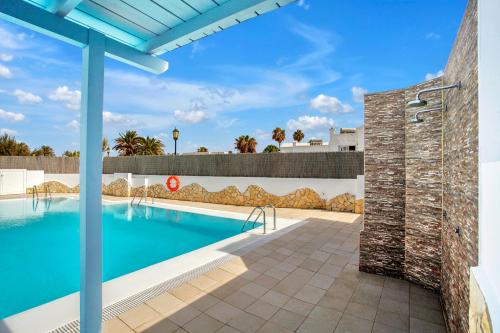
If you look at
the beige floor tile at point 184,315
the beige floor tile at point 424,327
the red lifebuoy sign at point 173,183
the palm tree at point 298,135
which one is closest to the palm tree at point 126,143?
the red lifebuoy sign at point 173,183

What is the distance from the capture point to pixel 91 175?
2.49m

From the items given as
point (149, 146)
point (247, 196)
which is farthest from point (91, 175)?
point (149, 146)

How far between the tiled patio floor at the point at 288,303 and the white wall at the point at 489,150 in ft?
6.43

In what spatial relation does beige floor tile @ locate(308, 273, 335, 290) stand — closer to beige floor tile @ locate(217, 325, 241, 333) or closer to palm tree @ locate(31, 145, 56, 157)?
beige floor tile @ locate(217, 325, 241, 333)

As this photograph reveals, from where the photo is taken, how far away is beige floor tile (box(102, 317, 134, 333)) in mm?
2846

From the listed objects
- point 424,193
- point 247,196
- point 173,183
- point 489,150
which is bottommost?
point 247,196

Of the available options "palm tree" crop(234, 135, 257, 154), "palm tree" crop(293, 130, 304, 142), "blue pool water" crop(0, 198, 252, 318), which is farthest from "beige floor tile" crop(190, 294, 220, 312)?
"palm tree" crop(293, 130, 304, 142)

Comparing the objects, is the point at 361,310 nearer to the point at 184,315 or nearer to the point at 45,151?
the point at 184,315

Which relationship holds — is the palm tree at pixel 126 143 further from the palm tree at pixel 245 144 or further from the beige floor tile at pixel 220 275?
the beige floor tile at pixel 220 275

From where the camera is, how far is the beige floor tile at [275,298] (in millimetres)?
3561

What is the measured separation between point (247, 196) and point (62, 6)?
11.3 meters

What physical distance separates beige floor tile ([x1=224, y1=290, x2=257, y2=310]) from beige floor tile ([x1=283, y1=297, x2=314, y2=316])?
1.66 feet

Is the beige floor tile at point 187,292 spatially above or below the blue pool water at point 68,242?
above

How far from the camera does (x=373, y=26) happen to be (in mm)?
9625
